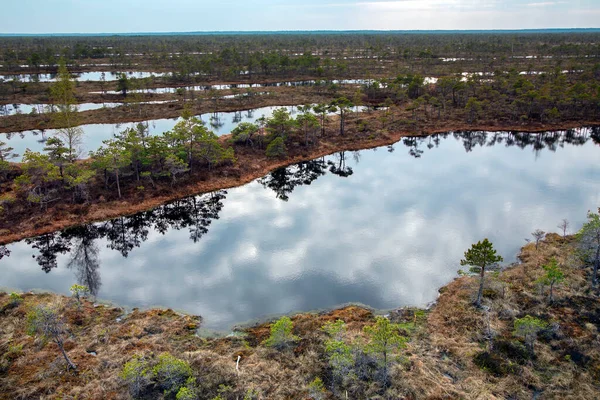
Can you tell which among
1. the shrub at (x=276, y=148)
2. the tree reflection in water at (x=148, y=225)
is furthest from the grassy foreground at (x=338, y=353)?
the shrub at (x=276, y=148)

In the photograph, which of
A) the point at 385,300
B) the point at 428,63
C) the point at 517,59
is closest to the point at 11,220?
the point at 385,300

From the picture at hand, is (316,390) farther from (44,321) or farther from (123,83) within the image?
(123,83)

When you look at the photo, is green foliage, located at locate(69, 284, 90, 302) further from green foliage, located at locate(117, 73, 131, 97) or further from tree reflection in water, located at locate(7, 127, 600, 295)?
green foliage, located at locate(117, 73, 131, 97)

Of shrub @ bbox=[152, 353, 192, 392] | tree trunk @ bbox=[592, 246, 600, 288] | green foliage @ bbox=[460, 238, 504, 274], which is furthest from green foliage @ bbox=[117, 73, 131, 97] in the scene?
tree trunk @ bbox=[592, 246, 600, 288]

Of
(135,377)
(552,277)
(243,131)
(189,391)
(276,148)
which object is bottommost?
(189,391)

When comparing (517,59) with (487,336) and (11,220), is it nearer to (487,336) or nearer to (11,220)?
(487,336)

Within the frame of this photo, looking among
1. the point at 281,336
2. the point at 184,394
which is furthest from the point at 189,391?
Result: the point at 281,336
